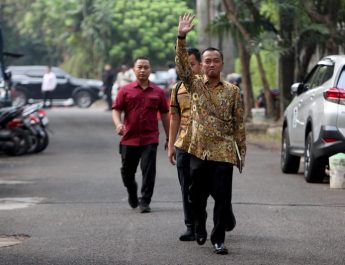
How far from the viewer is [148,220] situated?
12.2 m

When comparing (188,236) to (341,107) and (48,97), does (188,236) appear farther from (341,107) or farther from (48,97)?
(48,97)

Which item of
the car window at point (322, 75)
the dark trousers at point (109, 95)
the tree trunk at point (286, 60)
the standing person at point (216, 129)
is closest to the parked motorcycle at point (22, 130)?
the tree trunk at point (286, 60)

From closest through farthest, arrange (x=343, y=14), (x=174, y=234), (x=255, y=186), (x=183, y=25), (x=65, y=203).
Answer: (x=183, y=25)
(x=174, y=234)
(x=65, y=203)
(x=255, y=186)
(x=343, y=14)

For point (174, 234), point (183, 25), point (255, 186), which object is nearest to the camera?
point (183, 25)

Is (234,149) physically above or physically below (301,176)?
above

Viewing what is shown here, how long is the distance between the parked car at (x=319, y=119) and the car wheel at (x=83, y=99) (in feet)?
110

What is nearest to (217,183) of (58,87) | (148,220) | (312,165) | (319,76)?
(148,220)

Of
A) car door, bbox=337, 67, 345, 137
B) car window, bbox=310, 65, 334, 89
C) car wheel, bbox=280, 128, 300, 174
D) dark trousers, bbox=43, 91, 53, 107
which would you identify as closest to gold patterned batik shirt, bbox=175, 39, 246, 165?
car door, bbox=337, 67, 345, 137

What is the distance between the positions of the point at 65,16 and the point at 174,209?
4773 cm

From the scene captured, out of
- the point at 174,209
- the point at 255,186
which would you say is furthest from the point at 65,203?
the point at 255,186

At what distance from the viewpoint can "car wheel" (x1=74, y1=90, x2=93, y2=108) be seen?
167 ft

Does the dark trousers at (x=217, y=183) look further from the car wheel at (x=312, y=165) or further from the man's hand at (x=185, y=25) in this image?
the car wheel at (x=312, y=165)

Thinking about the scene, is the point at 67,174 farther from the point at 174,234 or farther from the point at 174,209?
the point at 174,234

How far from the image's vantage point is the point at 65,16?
60.1 m
